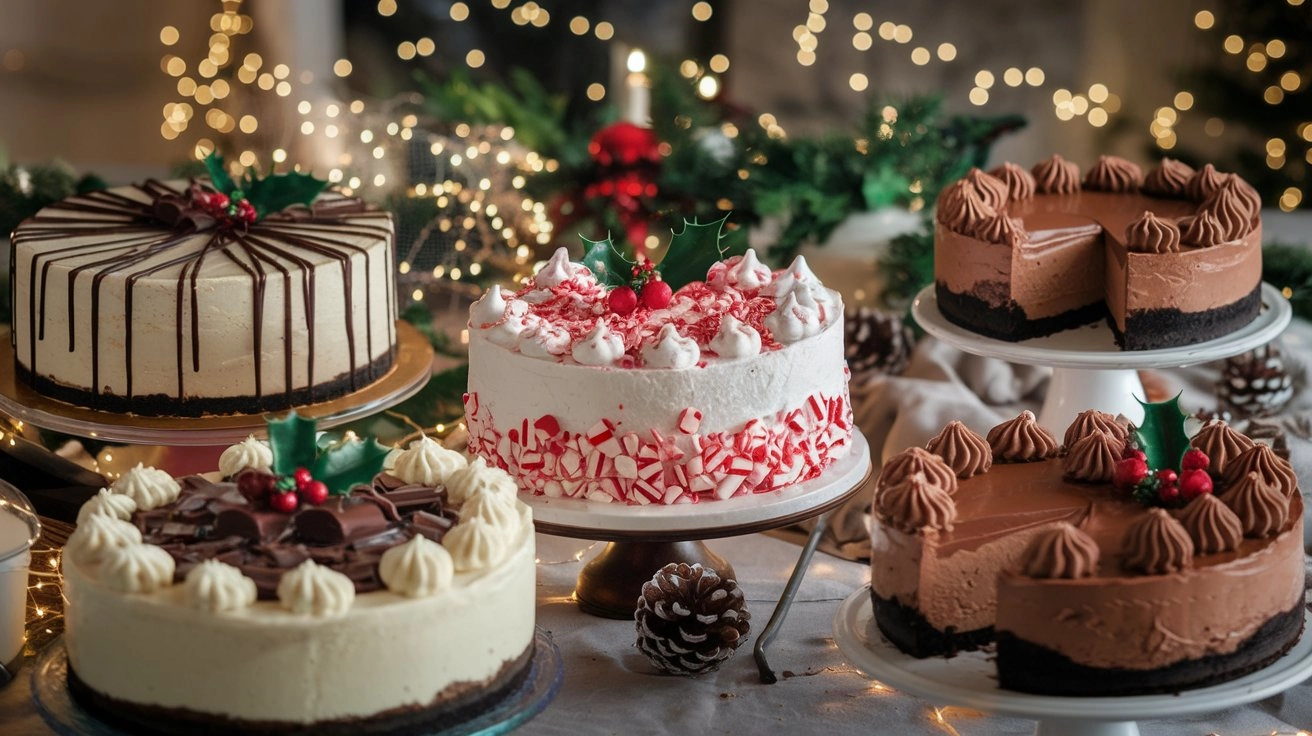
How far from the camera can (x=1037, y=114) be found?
19.7 ft

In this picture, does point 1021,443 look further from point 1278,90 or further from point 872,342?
point 1278,90

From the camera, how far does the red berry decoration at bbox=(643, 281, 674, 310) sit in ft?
8.11

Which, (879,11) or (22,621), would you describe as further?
(879,11)

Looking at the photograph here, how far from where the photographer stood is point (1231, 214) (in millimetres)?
2738

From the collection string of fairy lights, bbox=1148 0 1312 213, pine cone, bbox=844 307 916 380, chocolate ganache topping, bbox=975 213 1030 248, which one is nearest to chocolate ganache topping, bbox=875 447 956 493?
chocolate ganache topping, bbox=975 213 1030 248

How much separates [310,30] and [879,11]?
2.15 metres

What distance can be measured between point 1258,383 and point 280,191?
1998 millimetres

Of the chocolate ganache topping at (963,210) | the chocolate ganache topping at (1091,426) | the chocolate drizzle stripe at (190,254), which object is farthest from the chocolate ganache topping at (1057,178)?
the chocolate drizzle stripe at (190,254)

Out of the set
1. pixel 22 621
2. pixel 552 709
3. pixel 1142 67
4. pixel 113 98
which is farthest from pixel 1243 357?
pixel 113 98

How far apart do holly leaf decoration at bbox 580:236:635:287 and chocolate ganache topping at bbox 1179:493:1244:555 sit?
1029mm

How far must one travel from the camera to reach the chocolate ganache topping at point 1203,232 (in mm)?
2668

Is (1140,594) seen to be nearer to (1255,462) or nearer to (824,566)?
(1255,462)

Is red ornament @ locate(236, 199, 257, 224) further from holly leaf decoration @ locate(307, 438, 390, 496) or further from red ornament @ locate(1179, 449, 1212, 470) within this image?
red ornament @ locate(1179, 449, 1212, 470)

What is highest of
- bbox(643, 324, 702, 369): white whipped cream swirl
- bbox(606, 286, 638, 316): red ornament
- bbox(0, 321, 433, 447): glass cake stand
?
bbox(606, 286, 638, 316): red ornament
